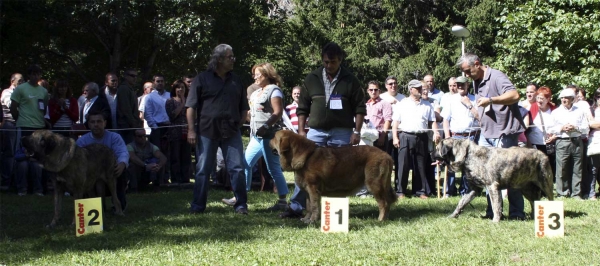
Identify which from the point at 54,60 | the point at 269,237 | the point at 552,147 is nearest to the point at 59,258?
the point at 269,237

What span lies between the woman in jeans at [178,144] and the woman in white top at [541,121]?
245 inches

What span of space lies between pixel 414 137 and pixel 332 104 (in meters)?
3.65

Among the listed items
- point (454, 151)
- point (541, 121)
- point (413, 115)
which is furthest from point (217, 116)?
point (541, 121)

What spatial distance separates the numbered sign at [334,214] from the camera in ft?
22.6

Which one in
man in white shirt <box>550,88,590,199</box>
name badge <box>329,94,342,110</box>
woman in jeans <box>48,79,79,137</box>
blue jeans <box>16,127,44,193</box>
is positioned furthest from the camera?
woman in jeans <box>48,79,79,137</box>

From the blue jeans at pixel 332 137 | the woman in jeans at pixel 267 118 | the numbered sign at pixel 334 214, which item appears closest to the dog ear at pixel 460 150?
the blue jeans at pixel 332 137

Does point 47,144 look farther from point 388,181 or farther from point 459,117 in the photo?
point 459,117

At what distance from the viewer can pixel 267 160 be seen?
8742 mm

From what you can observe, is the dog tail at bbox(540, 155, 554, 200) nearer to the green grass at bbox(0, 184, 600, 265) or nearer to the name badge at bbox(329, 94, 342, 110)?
the green grass at bbox(0, 184, 600, 265)

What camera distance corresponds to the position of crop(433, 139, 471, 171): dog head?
7906mm

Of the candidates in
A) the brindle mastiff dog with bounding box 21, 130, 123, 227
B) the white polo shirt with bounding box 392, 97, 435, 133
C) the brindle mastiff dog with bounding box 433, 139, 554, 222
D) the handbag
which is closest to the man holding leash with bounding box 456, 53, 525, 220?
the brindle mastiff dog with bounding box 433, 139, 554, 222

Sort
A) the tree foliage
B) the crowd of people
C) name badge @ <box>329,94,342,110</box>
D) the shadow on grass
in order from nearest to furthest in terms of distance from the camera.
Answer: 1. the shadow on grass
2. name badge @ <box>329,94,342,110</box>
3. the crowd of people
4. the tree foliage

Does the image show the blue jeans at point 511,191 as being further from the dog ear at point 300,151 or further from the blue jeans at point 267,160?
the blue jeans at point 267,160

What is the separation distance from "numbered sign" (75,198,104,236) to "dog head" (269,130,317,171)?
6.87 ft
